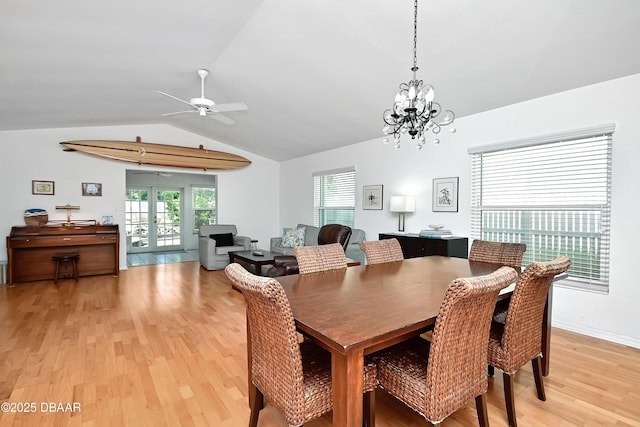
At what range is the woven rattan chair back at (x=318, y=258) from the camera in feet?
7.08

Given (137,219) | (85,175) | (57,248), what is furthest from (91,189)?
(137,219)

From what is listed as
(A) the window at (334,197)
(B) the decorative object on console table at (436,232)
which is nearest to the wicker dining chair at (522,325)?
(B) the decorative object on console table at (436,232)

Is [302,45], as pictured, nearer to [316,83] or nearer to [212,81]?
[316,83]

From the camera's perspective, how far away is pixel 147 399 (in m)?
1.96

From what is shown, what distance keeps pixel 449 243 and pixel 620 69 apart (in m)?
2.10

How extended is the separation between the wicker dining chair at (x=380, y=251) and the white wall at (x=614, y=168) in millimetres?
1593

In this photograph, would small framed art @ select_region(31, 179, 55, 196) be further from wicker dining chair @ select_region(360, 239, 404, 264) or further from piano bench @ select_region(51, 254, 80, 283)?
wicker dining chair @ select_region(360, 239, 404, 264)

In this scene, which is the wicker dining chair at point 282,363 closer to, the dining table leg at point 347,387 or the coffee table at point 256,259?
the dining table leg at point 347,387

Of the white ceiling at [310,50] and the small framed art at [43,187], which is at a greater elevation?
the white ceiling at [310,50]

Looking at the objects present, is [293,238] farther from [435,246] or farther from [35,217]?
[35,217]

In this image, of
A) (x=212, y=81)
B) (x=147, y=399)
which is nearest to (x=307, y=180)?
(x=212, y=81)

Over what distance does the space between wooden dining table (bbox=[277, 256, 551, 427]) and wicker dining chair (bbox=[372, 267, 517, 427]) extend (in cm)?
11

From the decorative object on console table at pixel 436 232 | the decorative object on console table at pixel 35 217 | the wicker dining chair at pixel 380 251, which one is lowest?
the wicker dining chair at pixel 380 251

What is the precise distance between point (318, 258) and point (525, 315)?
1.27 metres
